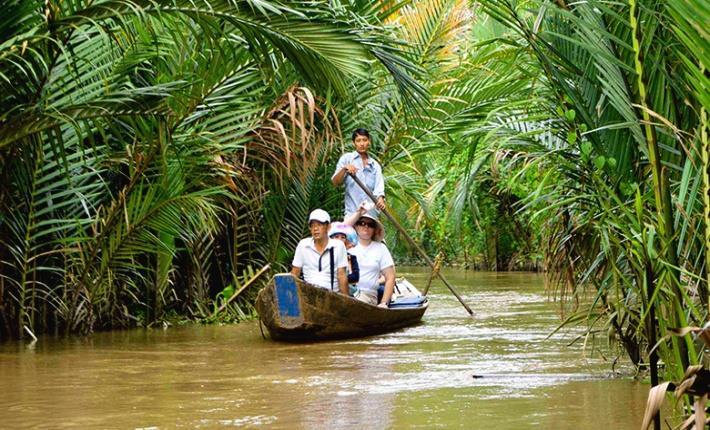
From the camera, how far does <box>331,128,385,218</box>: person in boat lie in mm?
12305

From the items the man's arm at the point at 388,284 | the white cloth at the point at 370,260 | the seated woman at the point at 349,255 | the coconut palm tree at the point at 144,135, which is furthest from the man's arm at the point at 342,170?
the man's arm at the point at 388,284

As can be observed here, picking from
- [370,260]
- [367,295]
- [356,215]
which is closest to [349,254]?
[370,260]

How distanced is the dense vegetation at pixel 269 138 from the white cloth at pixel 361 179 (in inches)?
18.2

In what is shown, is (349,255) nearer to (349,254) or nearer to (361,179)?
(349,254)

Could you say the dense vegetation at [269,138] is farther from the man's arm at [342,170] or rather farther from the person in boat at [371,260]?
the person in boat at [371,260]

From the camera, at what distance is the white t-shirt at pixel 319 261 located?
11273mm

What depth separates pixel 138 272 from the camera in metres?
11.9

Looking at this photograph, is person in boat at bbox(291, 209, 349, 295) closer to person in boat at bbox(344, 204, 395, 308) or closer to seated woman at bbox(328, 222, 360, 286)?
seated woman at bbox(328, 222, 360, 286)

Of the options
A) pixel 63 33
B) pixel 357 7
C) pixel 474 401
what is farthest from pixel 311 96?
pixel 474 401

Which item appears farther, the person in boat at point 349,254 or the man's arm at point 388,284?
the man's arm at point 388,284

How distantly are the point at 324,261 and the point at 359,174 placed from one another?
5.06 ft

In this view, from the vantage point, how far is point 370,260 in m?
11.9

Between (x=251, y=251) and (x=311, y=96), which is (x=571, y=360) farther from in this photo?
(x=251, y=251)

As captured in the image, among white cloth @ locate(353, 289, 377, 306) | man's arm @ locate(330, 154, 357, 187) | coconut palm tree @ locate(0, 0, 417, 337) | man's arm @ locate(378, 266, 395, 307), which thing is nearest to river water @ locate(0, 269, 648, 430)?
man's arm @ locate(378, 266, 395, 307)
